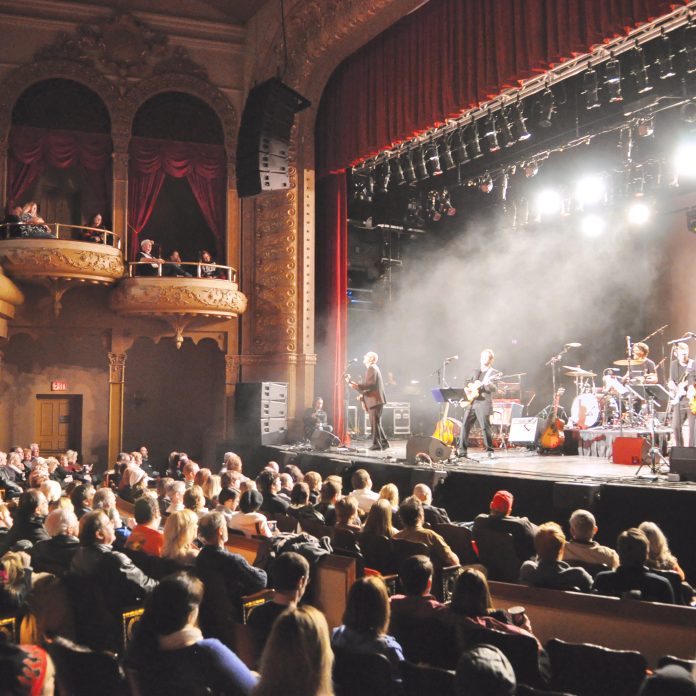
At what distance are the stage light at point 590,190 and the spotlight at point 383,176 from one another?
11.7 feet

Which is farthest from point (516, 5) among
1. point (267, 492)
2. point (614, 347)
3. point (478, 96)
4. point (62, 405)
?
point (62, 405)

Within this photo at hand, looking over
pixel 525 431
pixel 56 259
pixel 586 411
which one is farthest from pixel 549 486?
pixel 56 259

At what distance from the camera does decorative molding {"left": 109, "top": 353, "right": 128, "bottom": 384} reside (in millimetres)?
14641

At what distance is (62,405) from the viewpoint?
51.2 ft

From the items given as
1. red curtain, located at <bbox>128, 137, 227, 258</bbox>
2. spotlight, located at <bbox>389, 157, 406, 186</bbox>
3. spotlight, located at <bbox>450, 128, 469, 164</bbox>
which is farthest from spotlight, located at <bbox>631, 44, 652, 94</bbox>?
red curtain, located at <bbox>128, 137, 227, 258</bbox>

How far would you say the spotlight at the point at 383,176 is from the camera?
14320mm

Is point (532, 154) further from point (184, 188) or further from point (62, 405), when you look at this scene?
point (62, 405)

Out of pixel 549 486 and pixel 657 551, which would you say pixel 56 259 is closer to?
pixel 549 486

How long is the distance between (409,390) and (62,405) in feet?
25.7

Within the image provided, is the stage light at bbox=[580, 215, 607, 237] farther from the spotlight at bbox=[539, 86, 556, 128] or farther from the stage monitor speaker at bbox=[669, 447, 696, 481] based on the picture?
the stage monitor speaker at bbox=[669, 447, 696, 481]

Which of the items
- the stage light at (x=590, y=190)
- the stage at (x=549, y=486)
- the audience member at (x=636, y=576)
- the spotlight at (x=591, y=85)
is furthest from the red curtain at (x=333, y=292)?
the audience member at (x=636, y=576)

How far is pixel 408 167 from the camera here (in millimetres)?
13945

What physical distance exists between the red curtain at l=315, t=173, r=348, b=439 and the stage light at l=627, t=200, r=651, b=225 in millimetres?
5979

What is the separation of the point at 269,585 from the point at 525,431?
30.5 feet
